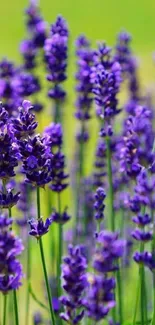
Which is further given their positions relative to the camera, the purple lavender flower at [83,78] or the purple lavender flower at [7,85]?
the purple lavender flower at [83,78]

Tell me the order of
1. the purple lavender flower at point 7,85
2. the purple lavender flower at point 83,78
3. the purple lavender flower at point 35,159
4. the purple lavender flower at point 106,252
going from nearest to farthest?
the purple lavender flower at point 106,252, the purple lavender flower at point 35,159, the purple lavender flower at point 7,85, the purple lavender flower at point 83,78

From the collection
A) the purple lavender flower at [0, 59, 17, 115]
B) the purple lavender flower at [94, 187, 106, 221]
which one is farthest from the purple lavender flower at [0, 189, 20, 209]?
the purple lavender flower at [0, 59, 17, 115]

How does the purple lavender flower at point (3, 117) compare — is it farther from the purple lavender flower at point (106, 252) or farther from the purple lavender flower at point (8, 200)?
the purple lavender flower at point (106, 252)

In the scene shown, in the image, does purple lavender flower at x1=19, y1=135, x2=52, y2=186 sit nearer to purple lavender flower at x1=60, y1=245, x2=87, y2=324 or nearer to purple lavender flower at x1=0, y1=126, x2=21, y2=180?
purple lavender flower at x1=0, y1=126, x2=21, y2=180

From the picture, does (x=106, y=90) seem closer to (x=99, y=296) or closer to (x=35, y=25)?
(x=99, y=296)

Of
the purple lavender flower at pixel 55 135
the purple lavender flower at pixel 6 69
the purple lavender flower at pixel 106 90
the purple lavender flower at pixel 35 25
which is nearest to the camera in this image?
the purple lavender flower at pixel 106 90

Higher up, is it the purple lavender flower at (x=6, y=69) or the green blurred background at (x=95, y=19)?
the green blurred background at (x=95, y=19)

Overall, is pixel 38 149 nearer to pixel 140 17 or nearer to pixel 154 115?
pixel 154 115

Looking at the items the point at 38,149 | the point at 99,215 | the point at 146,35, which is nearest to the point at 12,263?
the point at 38,149

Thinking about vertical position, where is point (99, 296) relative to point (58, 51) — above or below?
below

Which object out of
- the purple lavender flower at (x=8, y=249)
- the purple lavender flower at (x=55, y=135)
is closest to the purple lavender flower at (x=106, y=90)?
the purple lavender flower at (x=55, y=135)

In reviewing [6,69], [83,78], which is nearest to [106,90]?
[83,78]

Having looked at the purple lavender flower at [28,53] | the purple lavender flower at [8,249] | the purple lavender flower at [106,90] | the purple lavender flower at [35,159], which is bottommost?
the purple lavender flower at [8,249]
